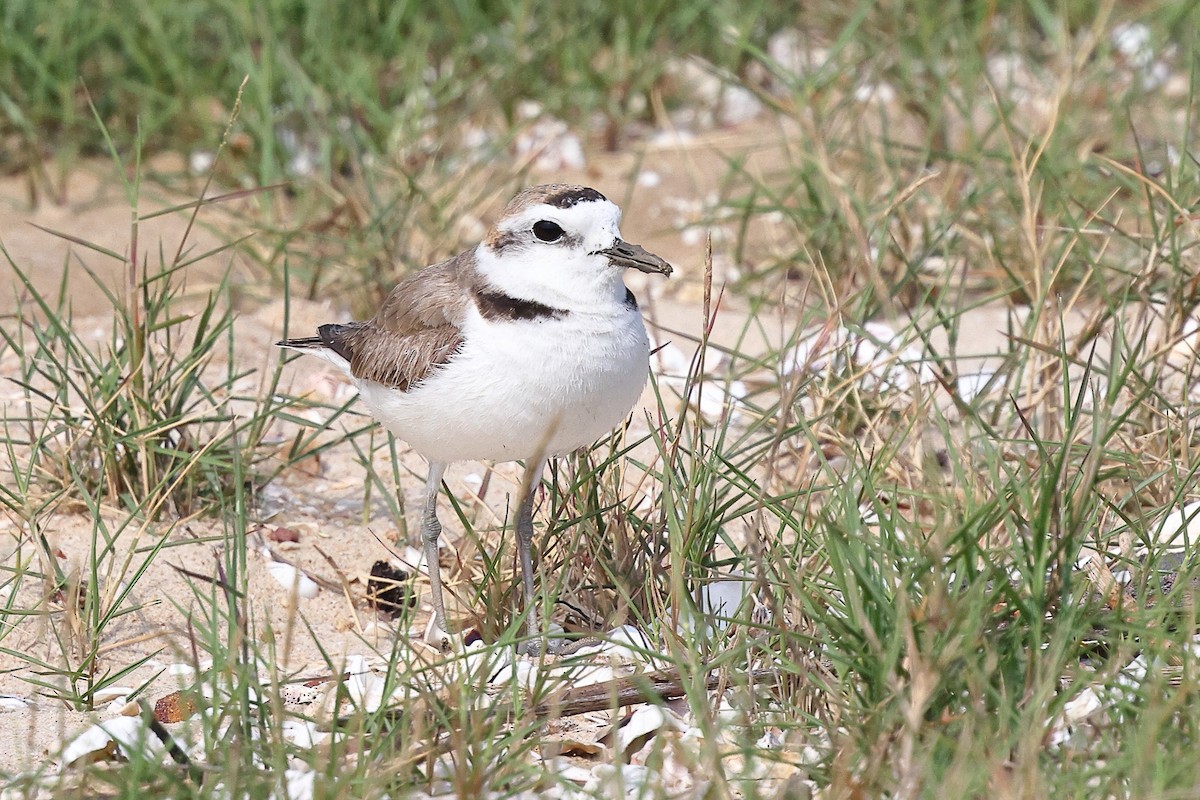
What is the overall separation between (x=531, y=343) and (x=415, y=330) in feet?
1.30

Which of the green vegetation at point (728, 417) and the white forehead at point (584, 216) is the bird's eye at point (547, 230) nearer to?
the white forehead at point (584, 216)

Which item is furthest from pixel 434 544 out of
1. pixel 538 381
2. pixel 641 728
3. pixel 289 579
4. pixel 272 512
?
pixel 641 728

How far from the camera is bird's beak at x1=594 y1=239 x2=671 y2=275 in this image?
3158mm

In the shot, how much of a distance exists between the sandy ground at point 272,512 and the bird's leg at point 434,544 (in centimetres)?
9

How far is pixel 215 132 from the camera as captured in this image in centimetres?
588

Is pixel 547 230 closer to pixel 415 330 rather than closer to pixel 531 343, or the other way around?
pixel 531 343

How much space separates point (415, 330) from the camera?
3422mm

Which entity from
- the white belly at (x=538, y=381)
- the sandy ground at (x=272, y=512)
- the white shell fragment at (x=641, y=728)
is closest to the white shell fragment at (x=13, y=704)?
the sandy ground at (x=272, y=512)

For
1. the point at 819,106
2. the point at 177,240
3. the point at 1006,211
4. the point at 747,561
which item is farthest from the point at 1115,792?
the point at 177,240

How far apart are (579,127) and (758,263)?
110 centimetres

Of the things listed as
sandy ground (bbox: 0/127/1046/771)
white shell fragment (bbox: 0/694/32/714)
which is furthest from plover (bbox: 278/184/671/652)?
white shell fragment (bbox: 0/694/32/714)

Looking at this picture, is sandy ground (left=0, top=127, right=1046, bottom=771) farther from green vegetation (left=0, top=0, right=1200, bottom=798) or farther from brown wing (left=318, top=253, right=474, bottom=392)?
brown wing (left=318, top=253, right=474, bottom=392)

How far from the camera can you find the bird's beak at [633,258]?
316 cm

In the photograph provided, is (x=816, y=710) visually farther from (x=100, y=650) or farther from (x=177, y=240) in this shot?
(x=177, y=240)
